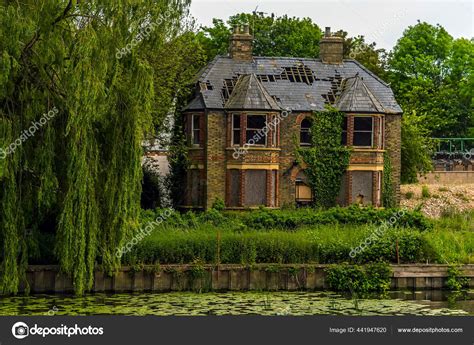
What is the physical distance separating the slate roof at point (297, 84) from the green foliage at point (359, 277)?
39.3 ft

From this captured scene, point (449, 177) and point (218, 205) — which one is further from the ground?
point (449, 177)

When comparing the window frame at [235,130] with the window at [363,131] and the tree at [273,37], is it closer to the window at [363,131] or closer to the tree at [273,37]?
the window at [363,131]

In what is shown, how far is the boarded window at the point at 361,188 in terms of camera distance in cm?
4278

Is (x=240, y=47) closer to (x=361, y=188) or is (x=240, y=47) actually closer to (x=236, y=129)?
(x=236, y=129)

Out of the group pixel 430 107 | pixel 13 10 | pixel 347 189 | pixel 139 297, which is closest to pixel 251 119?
pixel 347 189

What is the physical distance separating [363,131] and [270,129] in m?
3.97

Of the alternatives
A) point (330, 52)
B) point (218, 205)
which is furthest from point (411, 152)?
point (218, 205)

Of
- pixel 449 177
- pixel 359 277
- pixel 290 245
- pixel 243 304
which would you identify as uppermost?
pixel 449 177

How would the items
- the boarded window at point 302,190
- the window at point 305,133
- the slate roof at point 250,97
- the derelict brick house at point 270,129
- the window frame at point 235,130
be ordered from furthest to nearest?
the window at point 305,133, the boarded window at point 302,190, the derelict brick house at point 270,129, the window frame at point 235,130, the slate roof at point 250,97

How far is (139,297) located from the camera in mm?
29766

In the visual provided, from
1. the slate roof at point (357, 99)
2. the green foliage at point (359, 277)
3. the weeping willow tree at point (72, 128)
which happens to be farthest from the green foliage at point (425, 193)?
the weeping willow tree at point (72, 128)

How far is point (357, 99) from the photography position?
42.8 m

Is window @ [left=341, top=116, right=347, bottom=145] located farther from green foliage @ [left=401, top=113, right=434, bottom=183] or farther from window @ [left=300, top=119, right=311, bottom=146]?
green foliage @ [left=401, top=113, right=434, bottom=183]

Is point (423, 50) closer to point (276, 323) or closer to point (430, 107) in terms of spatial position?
point (430, 107)
